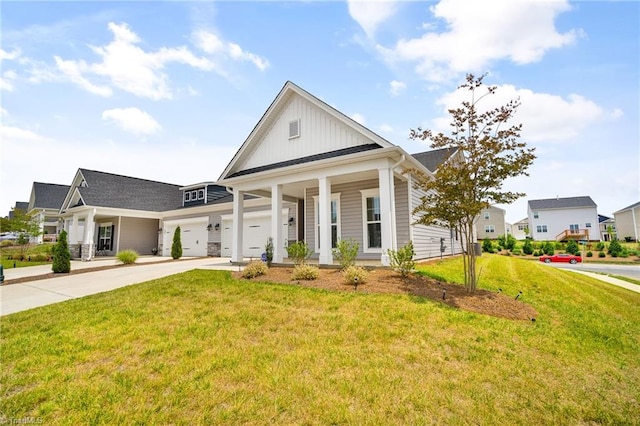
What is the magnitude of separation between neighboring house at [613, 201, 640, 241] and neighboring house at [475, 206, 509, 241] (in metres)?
15.3

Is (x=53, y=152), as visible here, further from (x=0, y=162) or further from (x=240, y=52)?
(x=240, y=52)

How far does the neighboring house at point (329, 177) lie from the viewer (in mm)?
9750

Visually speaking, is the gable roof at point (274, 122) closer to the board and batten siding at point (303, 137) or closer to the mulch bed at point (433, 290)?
the board and batten siding at point (303, 137)

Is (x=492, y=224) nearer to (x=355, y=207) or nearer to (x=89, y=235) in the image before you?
(x=355, y=207)

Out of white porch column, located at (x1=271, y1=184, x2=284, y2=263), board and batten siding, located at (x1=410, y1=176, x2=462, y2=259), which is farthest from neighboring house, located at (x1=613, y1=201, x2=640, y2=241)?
white porch column, located at (x1=271, y1=184, x2=284, y2=263)

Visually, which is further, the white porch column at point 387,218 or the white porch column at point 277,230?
the white porch column at point 277,230

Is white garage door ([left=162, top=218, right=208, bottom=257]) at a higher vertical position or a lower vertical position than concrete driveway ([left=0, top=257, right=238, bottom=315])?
higher

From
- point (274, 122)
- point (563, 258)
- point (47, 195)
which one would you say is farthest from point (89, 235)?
point (563, 258)

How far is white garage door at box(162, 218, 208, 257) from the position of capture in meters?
21.0

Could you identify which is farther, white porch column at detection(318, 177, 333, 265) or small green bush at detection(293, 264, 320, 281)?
white porch column at detection(318, 177, 333, 265)

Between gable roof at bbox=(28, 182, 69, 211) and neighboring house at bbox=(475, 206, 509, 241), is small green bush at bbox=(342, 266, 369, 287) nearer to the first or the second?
gable roof at bbox=(28, 182, 69, 211)

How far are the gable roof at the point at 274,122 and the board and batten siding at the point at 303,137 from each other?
150mm

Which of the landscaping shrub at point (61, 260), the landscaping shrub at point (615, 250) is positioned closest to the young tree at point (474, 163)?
the landscaping shrub at point (61, 260)

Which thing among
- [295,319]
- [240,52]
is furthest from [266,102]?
[295,319]
